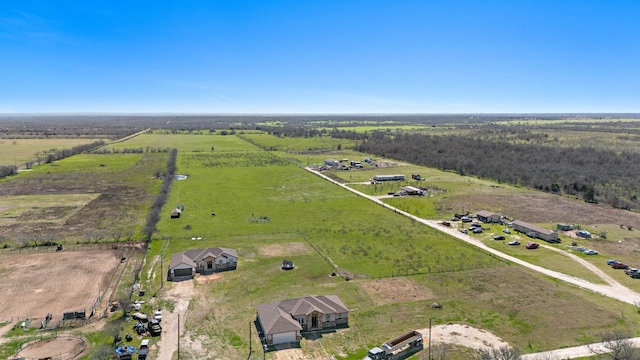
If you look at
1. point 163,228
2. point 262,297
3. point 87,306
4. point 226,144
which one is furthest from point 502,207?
point 226,144

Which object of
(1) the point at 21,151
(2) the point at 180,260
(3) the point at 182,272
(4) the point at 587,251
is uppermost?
(1) the point at 21,151

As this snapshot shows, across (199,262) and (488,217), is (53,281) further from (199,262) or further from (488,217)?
(488,217)

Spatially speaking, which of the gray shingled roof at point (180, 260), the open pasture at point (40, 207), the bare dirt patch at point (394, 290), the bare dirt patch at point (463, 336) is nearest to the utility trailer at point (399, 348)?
the bare dirt patch at point (463, 336)

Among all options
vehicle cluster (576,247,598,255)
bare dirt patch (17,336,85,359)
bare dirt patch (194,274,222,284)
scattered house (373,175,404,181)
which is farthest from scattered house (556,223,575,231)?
bare dirt patch (17,336,85,359)

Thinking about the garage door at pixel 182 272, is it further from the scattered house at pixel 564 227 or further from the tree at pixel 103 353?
the scattered house at pixel 564 227

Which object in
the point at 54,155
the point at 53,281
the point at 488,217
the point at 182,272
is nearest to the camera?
the point at 53,281

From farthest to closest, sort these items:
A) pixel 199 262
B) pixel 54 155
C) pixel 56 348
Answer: pixel 54 155, pixel 199 262, pixel 56 348

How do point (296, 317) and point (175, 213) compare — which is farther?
point (175, 213)

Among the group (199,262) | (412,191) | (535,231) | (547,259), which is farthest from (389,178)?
(199,262)
